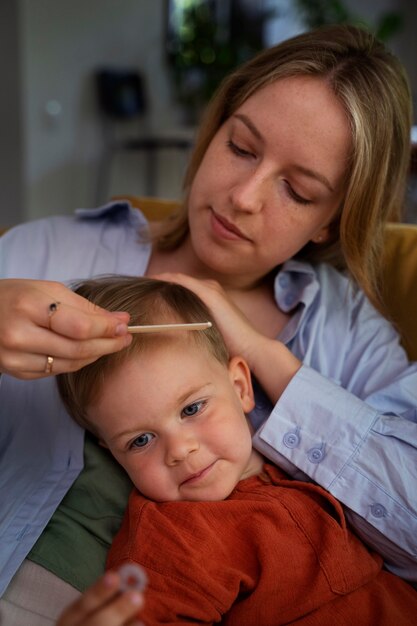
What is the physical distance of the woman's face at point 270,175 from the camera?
1.27 metres

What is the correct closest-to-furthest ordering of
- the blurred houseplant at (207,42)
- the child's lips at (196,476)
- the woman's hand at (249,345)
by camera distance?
the child's lips at (196,476)
the woman's hand at (249,345)
the blurred houseplant at (207,42)

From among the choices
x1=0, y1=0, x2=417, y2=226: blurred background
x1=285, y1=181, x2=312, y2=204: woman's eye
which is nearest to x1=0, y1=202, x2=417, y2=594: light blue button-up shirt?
x1=285, y1=181, x2=312, y2=204: woman's eye

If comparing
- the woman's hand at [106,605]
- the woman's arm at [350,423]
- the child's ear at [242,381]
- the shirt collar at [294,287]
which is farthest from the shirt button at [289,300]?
the woman's hand at [106,605]

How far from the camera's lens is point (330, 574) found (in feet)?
3.26

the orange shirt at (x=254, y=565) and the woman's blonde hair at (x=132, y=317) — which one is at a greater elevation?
the woman's blonde hair at (x=132, y=317)

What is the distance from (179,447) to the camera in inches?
39.7

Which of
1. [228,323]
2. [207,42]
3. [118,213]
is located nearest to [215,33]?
[207,42]

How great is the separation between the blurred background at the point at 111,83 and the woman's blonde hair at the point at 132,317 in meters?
3.70

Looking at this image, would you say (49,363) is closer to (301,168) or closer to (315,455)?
(315,455)

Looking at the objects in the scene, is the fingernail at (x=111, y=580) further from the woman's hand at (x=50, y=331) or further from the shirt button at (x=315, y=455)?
the shirt button at (x=315, y=455)

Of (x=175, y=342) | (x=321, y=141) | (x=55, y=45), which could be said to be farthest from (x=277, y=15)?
(x=175, y=342)

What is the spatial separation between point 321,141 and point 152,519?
74 cm

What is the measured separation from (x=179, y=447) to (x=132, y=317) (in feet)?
0.72

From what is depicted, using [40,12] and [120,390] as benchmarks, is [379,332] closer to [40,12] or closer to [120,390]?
[120,390]
